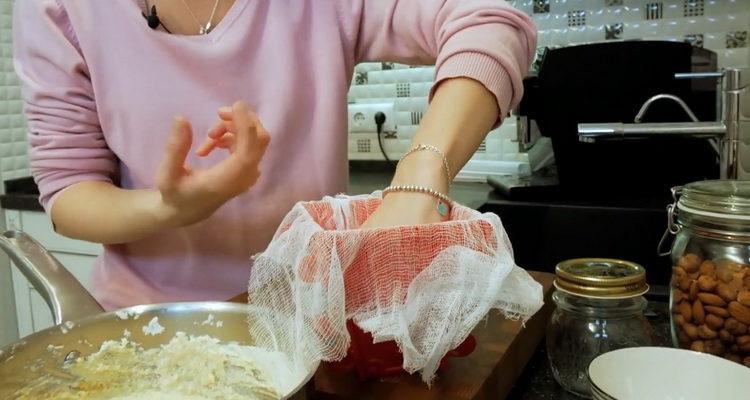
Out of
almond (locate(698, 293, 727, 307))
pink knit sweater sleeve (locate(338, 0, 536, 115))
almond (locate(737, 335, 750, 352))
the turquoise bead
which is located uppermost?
pink knit sweater sleeve (locate(338, 0, 536, 115))

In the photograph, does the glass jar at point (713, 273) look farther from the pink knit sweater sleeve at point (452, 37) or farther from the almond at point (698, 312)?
the pink knit sweater sleeve at point (452, 37)

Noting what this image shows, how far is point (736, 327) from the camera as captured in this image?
542mm

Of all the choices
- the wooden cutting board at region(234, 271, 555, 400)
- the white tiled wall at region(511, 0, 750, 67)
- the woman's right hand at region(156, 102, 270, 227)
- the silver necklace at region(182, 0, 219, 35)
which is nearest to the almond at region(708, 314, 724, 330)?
the wooden cutting board at region(234, 271, 555, 400)

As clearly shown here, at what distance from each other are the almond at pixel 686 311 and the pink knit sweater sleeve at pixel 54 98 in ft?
2.02

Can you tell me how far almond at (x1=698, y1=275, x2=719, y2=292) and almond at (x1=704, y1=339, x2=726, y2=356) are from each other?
0.04 m

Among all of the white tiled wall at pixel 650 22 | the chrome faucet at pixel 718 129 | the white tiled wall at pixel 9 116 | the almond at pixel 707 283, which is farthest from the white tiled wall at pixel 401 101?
the almond at pixel 707 283

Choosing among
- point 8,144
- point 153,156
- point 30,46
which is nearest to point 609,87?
point 153,156

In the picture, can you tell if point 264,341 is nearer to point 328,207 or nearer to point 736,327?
point 328,207

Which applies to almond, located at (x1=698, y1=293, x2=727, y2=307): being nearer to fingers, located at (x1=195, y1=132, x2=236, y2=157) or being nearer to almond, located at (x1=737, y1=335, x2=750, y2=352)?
almond, located at (x1=737, y1=335, x2=750, y2=352)

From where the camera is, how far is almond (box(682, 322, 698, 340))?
568 mm

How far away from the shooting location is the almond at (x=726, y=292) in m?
0.55

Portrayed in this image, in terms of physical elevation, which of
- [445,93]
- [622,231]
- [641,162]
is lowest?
[622,231]

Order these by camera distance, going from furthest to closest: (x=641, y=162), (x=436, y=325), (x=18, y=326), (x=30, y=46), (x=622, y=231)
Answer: (x=18, y=326)
(x=641, y=162)
(x=622, y=231)
(x=30, y=46)
(x=436, y=325)

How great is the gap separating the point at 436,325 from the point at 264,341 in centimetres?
16
